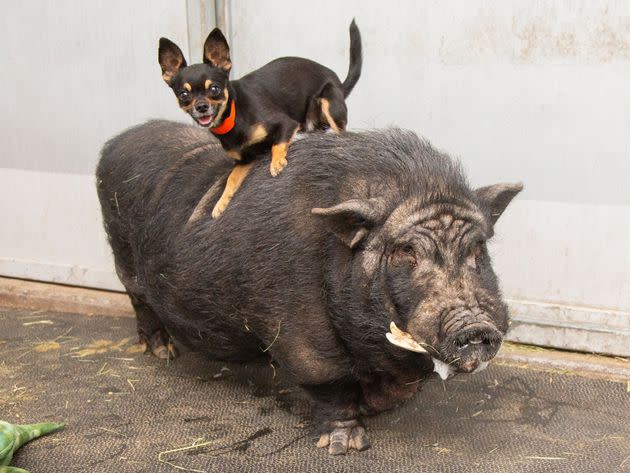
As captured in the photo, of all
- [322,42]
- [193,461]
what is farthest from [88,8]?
[193,461]

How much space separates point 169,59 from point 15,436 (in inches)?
76.3

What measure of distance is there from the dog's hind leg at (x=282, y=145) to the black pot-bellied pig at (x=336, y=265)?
4cm

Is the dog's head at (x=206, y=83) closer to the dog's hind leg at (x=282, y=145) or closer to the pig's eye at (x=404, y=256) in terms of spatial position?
the dog's hind leg at (x=282, y=145)

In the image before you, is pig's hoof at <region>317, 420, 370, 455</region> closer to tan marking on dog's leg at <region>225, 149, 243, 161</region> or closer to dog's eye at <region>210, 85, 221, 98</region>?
Answer: tan marking on dog's leg at <region>225, 149, 243, 161</region>

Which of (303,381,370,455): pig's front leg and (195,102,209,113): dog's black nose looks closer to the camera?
(195,102,209,113): dog's black nose

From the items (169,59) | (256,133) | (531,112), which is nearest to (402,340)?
(256,133)

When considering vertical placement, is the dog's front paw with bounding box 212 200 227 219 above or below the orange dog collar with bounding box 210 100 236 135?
below

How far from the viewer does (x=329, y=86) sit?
199 inches

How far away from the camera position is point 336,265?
4535 mm

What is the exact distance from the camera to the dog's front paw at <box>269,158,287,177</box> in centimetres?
477

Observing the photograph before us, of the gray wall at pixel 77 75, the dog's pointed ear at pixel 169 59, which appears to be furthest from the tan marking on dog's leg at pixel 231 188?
the gray wall at pixel 77 75

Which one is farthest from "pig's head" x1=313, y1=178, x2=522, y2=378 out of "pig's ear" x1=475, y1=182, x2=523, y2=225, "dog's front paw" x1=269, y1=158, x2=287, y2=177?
"dog's front paw" x1=269, y1=158, x2=287, y2=177

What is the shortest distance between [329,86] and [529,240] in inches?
73.6

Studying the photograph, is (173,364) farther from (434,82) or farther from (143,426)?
(434,82)
